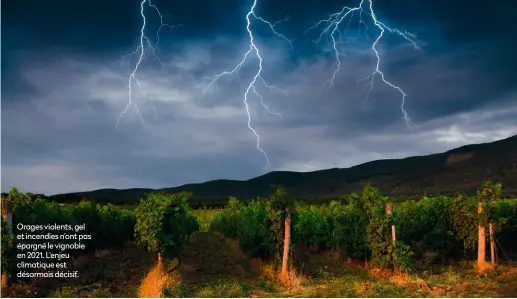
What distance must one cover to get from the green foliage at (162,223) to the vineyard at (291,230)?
3 cm

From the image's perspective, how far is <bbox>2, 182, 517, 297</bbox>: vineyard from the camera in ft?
50.0

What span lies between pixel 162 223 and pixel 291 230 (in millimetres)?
4697

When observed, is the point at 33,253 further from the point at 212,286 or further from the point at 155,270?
the point at 212,286

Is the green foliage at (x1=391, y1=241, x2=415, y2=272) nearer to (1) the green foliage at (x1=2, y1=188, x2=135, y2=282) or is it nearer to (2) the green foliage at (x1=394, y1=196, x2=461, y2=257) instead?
(2) the green foliage at (x1=394, y1=196, x2=461, y2=257)

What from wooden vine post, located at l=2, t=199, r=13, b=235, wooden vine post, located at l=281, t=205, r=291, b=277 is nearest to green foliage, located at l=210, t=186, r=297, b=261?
wooden vine post, located at l=281, t=205, r=291, b=277

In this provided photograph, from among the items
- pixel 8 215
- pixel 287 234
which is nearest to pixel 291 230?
pixel 287 234

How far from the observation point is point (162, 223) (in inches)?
592

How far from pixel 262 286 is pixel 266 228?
9.93ft

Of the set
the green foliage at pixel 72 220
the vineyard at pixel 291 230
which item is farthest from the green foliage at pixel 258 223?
the green foliage at pixel 72 220

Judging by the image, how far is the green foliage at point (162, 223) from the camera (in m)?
15.0

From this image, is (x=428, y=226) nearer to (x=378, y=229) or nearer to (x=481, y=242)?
(x=481, y=242)

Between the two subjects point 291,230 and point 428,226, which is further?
point 428,226

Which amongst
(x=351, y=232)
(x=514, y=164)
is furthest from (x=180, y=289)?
(x=514, y=164)

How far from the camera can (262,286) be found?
50.4 feet
